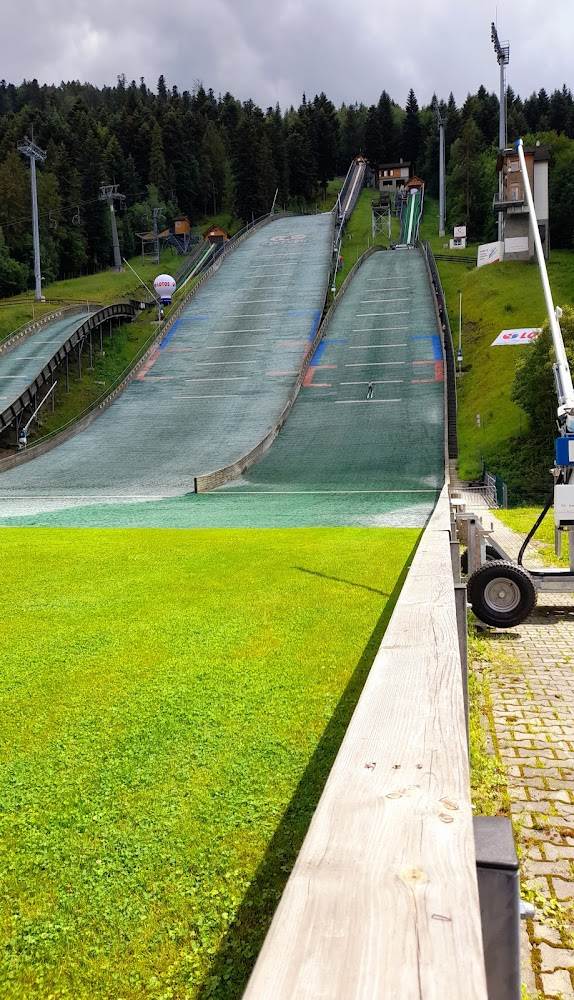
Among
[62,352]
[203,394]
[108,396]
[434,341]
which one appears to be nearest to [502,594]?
[203,394]

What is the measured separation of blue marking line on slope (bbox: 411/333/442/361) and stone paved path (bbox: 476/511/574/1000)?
3301 centimetres

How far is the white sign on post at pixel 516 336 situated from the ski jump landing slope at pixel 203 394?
11212 millimetres

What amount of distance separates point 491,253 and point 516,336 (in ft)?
62.5

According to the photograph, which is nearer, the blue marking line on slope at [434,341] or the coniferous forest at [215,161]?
the blue marking line on slope at [434,341]

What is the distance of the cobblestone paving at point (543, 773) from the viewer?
307 centimetres

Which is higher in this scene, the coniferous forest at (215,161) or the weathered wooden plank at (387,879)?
the coniferous forest at (215,161)

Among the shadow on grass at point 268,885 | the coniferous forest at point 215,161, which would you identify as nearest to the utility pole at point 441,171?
the coniferous forest at point 215,161

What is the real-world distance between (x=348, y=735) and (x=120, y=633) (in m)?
4.23

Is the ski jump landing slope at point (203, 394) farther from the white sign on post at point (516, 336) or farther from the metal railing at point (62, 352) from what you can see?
the white sign on post at point (516, 336)

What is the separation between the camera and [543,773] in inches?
193

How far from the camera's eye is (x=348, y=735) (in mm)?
2043

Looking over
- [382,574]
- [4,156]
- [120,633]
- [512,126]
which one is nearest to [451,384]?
[382,574]

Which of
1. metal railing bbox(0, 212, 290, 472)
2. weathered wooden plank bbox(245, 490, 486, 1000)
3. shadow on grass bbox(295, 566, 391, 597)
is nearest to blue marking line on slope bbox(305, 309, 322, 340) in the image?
metal railing bbox(0, 212, 290, 472)

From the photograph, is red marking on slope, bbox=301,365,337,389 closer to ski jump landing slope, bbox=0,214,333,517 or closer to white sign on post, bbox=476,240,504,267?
ski jump landing slope, bbox=0,214,333,517
